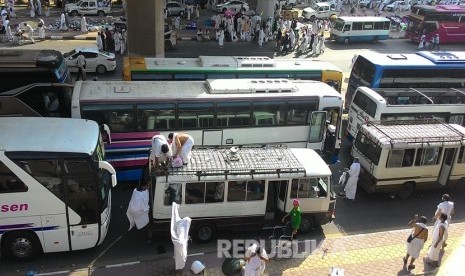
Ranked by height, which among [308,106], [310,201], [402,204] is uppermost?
[308,106]

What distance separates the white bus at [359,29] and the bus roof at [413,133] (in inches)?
773

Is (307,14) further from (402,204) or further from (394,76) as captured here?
(402,204)

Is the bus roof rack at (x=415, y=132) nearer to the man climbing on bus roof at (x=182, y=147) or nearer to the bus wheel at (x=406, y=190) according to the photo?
the bus wheel at (x=406, y=190)

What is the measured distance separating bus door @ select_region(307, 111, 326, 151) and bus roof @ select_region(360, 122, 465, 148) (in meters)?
1.28

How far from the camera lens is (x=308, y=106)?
14.5 meters

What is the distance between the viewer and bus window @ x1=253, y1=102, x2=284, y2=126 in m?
14.0

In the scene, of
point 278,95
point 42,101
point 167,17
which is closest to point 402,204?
point 278,95

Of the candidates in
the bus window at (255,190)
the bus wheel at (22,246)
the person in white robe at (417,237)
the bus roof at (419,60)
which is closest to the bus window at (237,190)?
the bus window at (255,190)

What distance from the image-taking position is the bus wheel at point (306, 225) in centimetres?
1161

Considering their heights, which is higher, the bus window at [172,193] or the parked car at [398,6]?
the parked car at [398,6]

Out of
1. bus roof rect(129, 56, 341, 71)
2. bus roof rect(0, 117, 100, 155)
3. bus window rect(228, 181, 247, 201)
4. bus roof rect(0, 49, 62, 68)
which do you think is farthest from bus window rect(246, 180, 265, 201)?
bus roof rect(0, 49, 62, 68)

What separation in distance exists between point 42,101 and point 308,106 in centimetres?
849

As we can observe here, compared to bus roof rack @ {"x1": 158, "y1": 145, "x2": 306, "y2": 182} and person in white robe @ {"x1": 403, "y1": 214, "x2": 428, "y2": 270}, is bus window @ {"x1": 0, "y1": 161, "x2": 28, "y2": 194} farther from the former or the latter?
person in white robe @ {"x1": 403, "y1": 214, "x2": 428, "y2": 270}

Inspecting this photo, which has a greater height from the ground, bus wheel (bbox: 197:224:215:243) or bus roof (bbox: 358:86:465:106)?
bus roof (bbox: 358:86:465:106)
